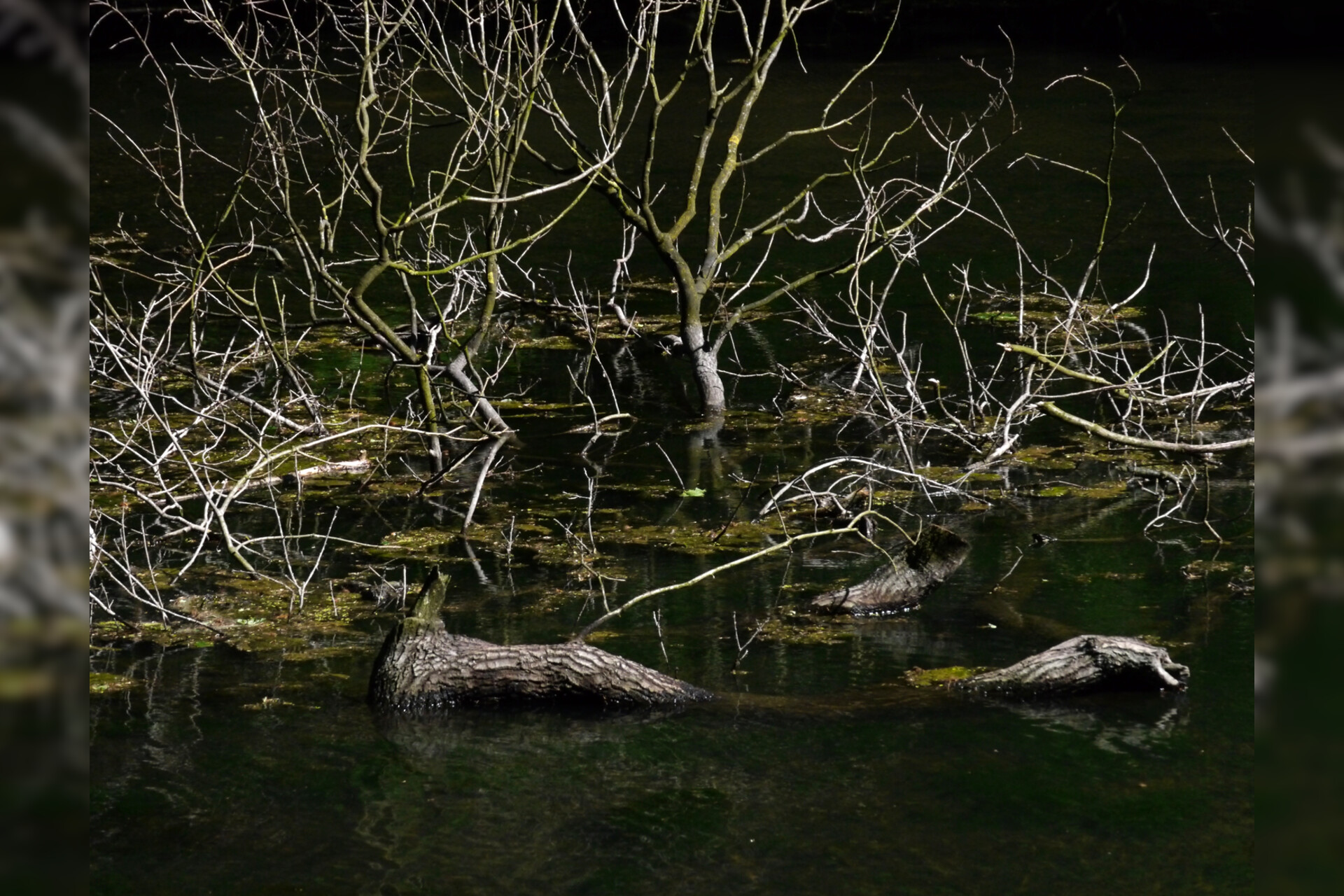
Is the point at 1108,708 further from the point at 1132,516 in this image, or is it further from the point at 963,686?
the point at 1132,516

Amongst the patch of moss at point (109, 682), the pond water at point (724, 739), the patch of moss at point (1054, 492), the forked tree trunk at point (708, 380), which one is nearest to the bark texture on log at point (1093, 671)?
the pond water at point (724, 739)

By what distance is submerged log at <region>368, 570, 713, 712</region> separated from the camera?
632 centimetres

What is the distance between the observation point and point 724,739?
599cm

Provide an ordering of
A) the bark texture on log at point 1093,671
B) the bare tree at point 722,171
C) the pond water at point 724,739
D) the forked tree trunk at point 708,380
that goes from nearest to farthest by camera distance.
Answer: the pond water at point 724,739
the bark texture on log at point 1093,671
the bare tree at point 722,171
the forked tree trunk at point 708,380

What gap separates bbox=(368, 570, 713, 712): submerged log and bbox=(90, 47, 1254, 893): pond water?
0.39 feet

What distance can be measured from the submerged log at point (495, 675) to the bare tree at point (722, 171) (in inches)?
122

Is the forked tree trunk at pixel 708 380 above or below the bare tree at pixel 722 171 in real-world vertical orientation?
below

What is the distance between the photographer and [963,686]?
6367 mm

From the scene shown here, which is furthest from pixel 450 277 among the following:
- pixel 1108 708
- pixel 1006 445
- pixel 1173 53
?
pixel 1173 53

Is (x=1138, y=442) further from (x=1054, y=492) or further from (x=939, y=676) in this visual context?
(x=1054, y=492)

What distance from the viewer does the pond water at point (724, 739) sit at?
5.03 meters
